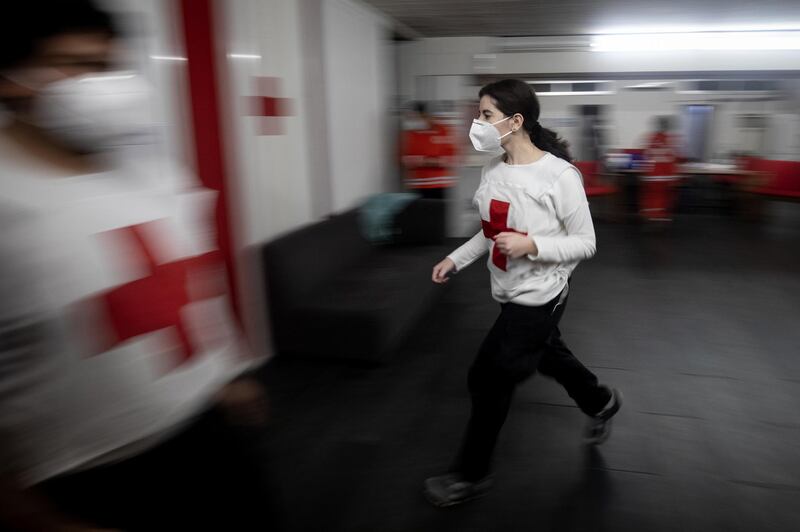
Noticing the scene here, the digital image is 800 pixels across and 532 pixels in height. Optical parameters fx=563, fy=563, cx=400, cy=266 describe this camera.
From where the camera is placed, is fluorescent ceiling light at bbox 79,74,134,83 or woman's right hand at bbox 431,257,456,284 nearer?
fluorescent ceiling light at bbox 79,74,134,83

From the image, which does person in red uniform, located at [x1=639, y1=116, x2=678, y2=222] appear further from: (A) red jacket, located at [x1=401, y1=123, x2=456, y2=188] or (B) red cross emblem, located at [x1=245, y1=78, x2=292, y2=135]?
(B) red cross emblem, located at [x1=245, y1=78, x2=292, y2=135]

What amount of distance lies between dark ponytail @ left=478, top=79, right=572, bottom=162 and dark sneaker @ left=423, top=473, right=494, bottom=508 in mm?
1237

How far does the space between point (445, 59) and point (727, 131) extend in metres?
4.52

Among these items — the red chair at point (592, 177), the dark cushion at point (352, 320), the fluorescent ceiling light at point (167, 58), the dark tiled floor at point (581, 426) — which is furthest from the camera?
the red chair at point (592, 177)

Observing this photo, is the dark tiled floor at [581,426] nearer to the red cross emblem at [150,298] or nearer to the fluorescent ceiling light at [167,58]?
the red cross emblem at [150,298]

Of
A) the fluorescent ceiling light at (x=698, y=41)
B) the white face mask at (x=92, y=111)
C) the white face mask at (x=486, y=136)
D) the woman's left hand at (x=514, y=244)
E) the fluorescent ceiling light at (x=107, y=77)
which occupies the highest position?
the fluorescent ceiling light at (x=698, y=41)

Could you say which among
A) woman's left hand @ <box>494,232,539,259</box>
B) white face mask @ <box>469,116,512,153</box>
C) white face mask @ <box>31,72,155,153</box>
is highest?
white face mask @ <box>31,72,155,153</box>

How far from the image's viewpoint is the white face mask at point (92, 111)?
757mm

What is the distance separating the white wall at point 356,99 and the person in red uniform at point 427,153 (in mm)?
333

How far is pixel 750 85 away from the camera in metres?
7.94

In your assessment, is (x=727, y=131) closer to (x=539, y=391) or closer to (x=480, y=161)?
(x=480, y=161)

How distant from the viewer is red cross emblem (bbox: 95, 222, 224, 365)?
761 millimetres

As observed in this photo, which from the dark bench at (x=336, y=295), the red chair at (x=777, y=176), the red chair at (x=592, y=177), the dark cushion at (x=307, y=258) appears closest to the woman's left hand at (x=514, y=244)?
the dark bench at (x=336, y=295)

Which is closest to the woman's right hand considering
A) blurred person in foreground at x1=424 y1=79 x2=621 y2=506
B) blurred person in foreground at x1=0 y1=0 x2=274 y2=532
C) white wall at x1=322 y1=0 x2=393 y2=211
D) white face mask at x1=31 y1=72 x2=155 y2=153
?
blurred person in foreground at x1=424 y1=79 x2=621 y2=506
